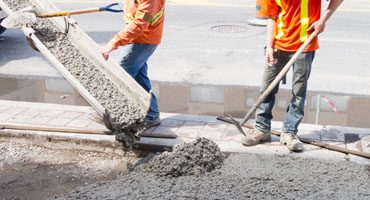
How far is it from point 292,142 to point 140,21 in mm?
1935

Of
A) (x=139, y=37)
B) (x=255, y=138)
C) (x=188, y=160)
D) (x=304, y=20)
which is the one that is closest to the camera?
(x=188, y=160)

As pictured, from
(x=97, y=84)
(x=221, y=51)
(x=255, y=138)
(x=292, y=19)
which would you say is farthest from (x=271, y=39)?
(x=221, y=51)

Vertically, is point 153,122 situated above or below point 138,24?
below

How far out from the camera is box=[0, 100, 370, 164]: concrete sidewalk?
4.63 metres

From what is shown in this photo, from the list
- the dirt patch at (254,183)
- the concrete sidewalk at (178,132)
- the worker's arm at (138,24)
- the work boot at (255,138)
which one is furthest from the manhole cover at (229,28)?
the dirt patch at (254,183)

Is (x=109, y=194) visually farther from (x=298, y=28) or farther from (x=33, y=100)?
(x=33, y=100)

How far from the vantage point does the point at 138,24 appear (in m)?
4.49

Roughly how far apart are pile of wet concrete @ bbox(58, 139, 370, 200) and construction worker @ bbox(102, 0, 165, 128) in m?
0.82

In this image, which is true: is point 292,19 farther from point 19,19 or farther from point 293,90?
point 19,19

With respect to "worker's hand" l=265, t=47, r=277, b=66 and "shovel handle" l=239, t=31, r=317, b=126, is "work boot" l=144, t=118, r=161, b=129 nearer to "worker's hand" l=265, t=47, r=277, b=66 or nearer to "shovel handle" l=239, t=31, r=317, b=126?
"shovel handle" l=239, t=31, r=317, b=126

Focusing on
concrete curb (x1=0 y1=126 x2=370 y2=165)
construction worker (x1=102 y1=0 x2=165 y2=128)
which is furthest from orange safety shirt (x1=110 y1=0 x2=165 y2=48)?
concrete curb (x1=0 y1=126 x2=370 y2=165)

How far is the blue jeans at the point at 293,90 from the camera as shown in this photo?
4.43 m

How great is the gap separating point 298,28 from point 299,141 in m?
1.13

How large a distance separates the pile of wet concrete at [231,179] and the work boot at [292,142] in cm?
17
